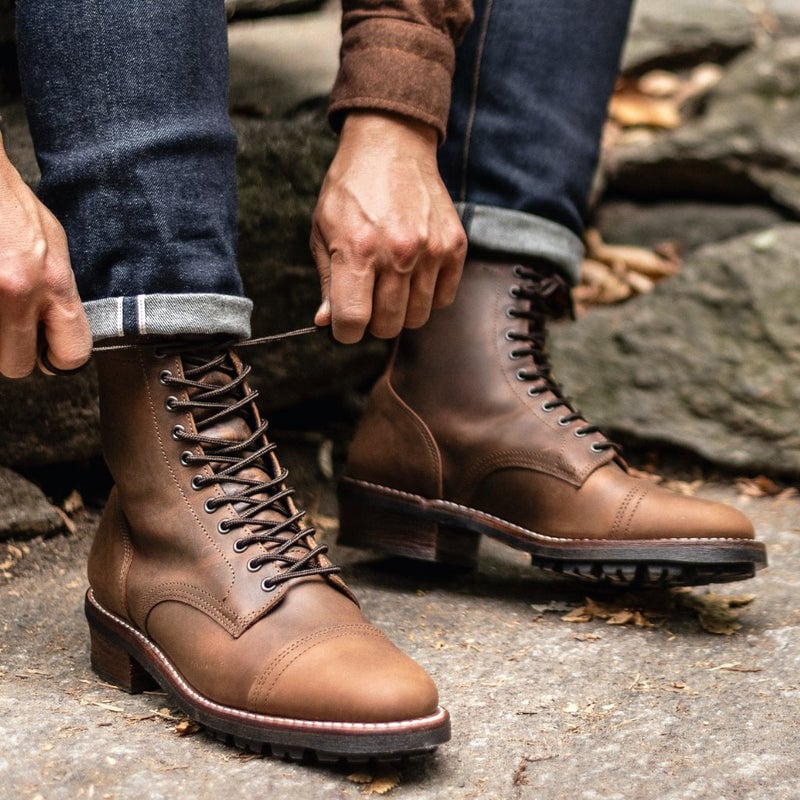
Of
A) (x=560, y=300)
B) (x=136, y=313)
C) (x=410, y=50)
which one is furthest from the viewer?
(x=560, y=300)

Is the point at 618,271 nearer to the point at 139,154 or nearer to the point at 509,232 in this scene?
the point at 509,232

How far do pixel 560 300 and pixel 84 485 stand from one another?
2.86 ft

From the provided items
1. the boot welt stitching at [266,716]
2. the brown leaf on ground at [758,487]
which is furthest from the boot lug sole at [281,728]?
the brown leaf on ground at [758,487]

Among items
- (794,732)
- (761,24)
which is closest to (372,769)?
(794,732)

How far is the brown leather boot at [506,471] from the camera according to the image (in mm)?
1286

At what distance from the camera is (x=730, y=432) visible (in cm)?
207

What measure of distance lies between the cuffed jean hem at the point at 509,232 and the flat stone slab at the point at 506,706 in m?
0.49

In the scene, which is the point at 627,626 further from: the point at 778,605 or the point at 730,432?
the point at 730,432

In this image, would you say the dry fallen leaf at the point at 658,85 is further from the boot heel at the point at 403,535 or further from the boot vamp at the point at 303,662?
the boot vamp at the point at 303,662

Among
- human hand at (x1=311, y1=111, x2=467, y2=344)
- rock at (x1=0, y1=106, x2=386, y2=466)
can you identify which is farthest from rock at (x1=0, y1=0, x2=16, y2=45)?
human hand at (x1=311, y1=111, x2=467, y2=344)

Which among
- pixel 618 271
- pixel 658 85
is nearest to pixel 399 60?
pixel 618 271

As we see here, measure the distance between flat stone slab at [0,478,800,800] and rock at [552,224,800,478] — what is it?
0.57m

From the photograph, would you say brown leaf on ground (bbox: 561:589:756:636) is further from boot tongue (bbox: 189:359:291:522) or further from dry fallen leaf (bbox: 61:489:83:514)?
dry fallen leaf (bbox: 61:489:83:514)

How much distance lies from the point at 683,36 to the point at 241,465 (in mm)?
2366
